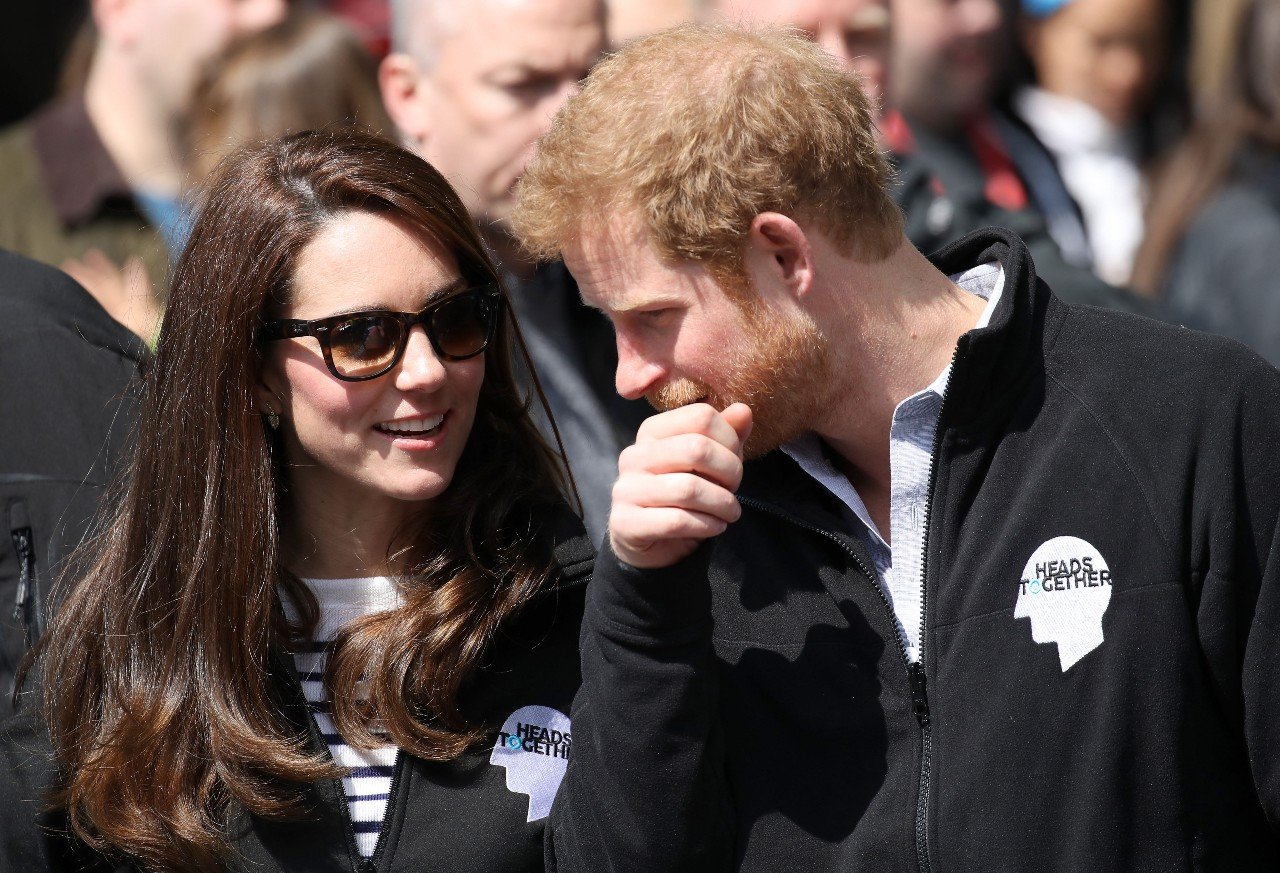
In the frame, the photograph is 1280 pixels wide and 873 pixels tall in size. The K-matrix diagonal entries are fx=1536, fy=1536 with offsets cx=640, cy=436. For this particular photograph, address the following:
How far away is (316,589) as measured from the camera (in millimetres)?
2721

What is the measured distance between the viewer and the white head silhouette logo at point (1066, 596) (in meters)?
2.14

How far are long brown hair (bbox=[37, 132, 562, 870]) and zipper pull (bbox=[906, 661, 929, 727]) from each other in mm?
727

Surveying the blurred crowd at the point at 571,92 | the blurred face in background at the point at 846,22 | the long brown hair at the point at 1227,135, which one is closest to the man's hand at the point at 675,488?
the blurred crowd at the point at 571,92

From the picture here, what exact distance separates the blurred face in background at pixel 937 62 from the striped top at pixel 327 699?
9.54 feet

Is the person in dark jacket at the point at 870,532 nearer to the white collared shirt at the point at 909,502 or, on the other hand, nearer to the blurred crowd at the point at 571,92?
the white collared shirt at the point at 909,502

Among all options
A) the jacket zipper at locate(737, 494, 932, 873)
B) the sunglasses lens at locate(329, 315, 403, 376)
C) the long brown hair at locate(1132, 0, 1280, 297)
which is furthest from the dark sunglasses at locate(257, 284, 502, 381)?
the long brown hair at locate(1132, 0, 1280, 297)

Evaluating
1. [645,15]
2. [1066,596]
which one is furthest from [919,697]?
[645,15]

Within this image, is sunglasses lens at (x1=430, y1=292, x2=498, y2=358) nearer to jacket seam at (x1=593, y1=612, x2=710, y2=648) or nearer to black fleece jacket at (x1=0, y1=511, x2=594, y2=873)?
black fleece jacket at (x1=0, y1=511, x2=594, y2=873)

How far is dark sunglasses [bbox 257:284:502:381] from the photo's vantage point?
253 centimetres

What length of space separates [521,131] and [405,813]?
5.82ft

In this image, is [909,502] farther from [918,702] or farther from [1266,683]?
[1266,683]

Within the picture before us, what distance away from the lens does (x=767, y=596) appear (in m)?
2.36

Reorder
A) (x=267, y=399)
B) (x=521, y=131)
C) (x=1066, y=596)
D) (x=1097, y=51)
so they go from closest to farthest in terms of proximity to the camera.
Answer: (x=1066, y=596) → (x=267, y=399) → (x=521, y=131) → (x=1097, y=51)

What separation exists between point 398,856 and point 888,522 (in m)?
0.95
